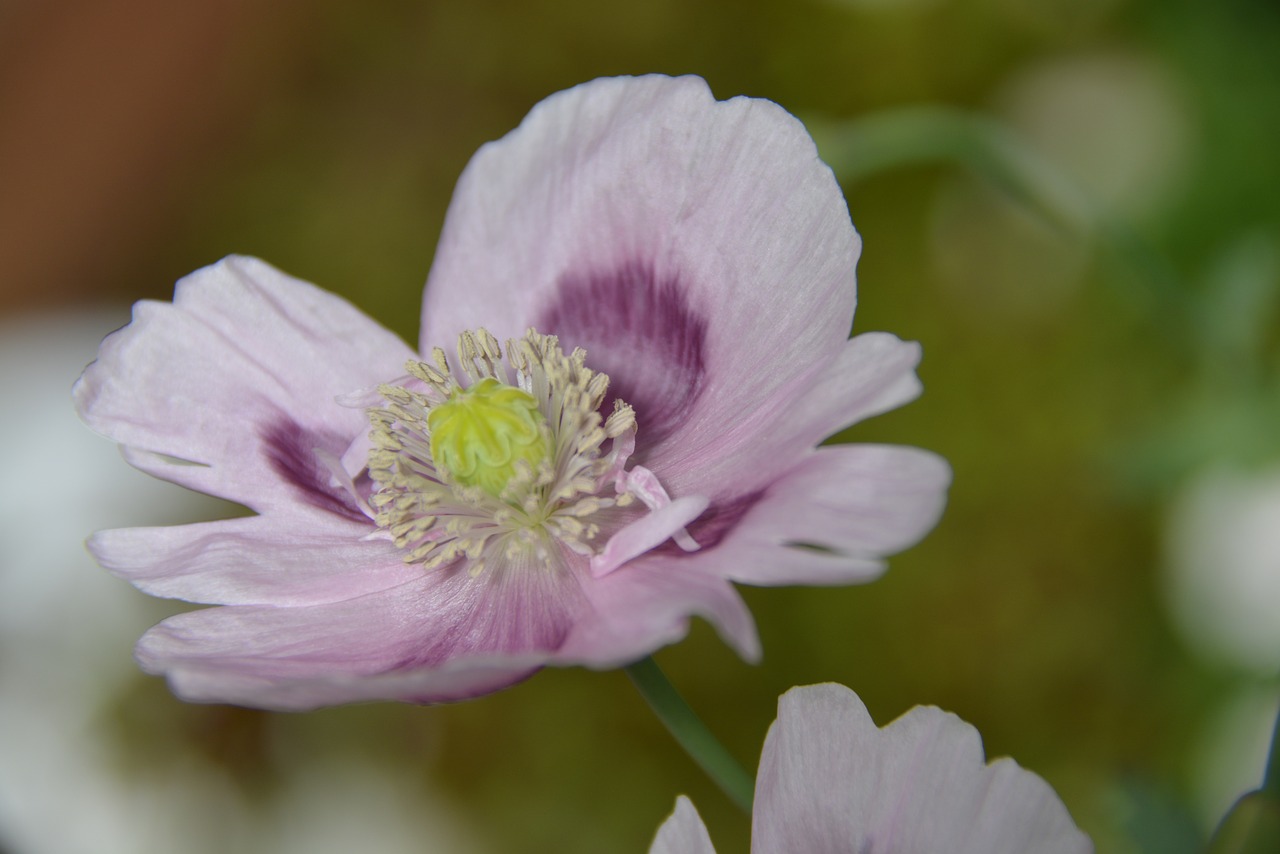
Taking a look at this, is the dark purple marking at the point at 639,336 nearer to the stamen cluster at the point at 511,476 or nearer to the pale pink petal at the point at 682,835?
the stamen cluster at the point at 511,476

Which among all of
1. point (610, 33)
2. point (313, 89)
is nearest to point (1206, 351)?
point (610, 33)

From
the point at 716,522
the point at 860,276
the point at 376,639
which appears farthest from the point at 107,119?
the point at 716,522

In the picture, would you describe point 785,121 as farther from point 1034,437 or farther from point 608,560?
point 1034,437

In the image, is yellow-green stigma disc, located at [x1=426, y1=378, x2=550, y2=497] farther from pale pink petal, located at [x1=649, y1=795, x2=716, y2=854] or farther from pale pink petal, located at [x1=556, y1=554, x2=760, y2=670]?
pale pink petal, located at [x1=649, y1=795, x2=716, y2=854]

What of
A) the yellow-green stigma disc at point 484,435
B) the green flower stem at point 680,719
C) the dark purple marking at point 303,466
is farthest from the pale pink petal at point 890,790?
the dark purple marking at point 303,466

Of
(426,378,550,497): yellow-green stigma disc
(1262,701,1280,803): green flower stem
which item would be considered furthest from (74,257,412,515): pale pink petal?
(1262,701,1280,803): green flower stem
